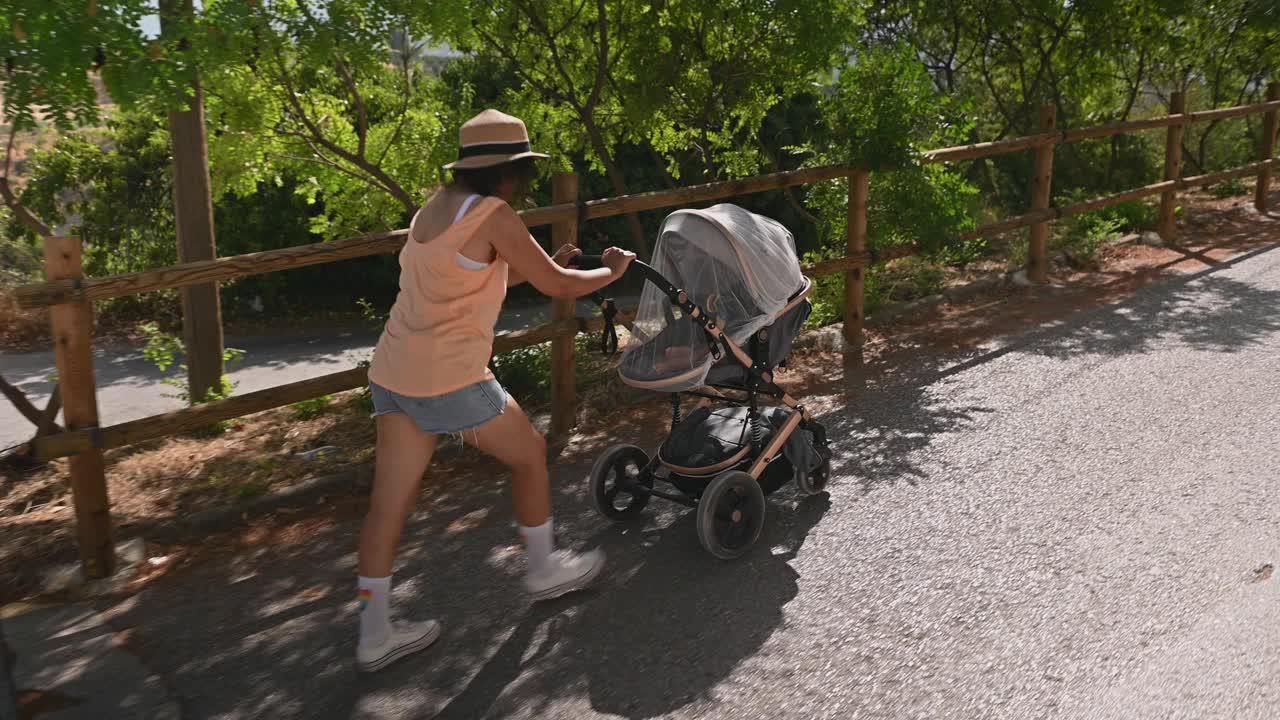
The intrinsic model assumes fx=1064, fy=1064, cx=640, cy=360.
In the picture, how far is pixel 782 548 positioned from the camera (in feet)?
15.6

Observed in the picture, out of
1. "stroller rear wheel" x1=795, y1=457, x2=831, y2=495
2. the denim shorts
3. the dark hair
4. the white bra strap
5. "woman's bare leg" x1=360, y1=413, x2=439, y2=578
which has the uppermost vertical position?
the dark hair

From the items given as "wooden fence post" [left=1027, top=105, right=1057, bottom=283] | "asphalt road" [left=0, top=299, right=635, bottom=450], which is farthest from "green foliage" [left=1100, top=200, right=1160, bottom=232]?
"asphalt road" [left=0, top=299, right=635, bottom=450]

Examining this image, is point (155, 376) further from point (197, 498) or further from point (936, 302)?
point (936, 302)

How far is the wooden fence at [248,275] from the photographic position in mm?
4504

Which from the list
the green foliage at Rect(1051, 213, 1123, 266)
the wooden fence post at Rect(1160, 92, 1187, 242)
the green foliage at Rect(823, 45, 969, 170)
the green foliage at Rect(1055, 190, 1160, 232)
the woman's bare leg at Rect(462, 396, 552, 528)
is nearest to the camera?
the woman's bare leg at Rect(462, 396, 552, 528)

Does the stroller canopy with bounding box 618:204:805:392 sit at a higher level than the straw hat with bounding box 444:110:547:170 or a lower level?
lower

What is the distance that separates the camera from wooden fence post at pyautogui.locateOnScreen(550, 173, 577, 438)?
243 inches

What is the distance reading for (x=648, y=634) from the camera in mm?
4047

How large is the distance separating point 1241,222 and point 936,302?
6.08 metres

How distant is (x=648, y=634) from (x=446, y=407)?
46.2 inches

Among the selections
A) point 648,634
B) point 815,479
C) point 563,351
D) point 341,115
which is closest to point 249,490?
point 563,351

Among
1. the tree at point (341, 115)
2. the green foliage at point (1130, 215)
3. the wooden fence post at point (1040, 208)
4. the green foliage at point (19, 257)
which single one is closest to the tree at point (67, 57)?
the tree at point (341, 115)

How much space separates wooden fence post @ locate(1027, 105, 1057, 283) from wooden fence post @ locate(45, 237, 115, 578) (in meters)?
8.19

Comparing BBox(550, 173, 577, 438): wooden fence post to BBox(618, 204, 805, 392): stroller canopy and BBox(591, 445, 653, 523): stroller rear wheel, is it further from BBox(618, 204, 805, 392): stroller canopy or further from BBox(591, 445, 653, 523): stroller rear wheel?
BBox(618, 204, 805, 392): stroller canopy
